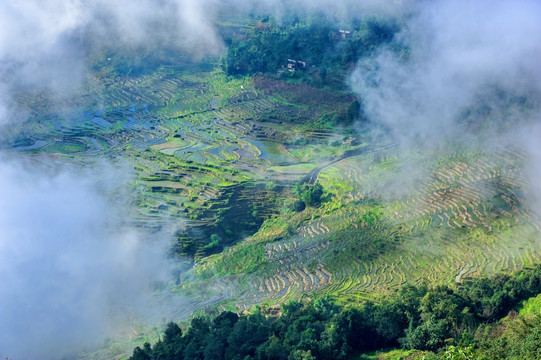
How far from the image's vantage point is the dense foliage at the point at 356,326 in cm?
1250

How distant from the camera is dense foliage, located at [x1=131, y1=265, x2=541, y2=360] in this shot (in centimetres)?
1250

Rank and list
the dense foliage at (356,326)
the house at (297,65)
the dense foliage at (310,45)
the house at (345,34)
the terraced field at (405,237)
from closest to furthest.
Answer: the dense foliage at (356,326)
the terraced field at (405,237)
the dense foliage at (310,45)
the house at (297,65)
the house at (345,34)

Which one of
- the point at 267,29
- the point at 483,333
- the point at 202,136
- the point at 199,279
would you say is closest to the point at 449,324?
the point at 483,333

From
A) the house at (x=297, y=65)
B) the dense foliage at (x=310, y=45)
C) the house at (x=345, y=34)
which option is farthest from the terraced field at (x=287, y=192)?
the house at (x=345, y=34)

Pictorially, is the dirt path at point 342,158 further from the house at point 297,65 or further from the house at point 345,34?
the house at point 345,34

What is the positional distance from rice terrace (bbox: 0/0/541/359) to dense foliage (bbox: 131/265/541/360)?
2.1 inches

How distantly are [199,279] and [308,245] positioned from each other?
3.80 m

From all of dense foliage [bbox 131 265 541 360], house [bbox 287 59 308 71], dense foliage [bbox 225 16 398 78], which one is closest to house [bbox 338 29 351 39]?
dense foliage [bbox 225 16 398 78]

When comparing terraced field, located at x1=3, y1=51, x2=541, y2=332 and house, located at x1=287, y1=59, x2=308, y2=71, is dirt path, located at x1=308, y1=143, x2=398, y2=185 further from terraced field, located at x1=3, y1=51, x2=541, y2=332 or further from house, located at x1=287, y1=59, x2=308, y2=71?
house, located at x1=287, y1=59, x2=308, y2=71

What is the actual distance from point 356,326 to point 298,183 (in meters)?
9.60

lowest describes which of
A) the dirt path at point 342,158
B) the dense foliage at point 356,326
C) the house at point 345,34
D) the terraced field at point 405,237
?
the dense foliage at point 356,326

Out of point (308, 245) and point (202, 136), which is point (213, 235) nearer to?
point (308, 245)

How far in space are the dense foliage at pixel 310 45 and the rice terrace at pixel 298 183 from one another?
13 cm

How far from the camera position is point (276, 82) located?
1309 inches
